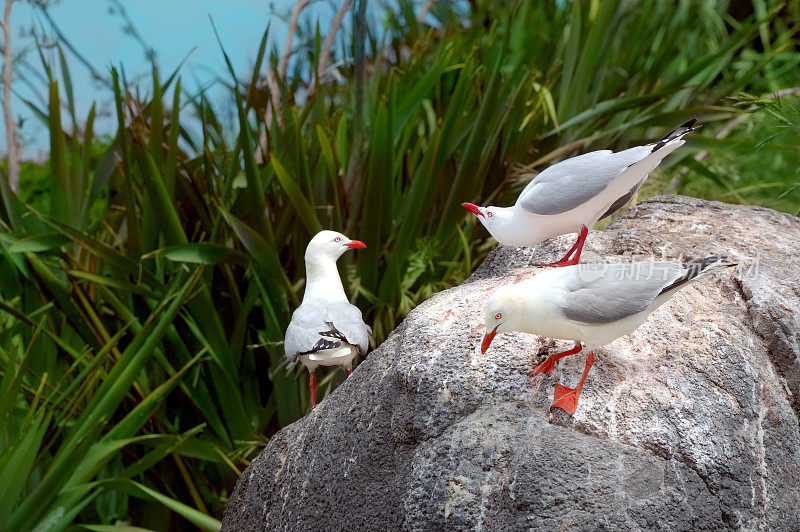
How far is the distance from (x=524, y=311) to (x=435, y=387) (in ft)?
1.32

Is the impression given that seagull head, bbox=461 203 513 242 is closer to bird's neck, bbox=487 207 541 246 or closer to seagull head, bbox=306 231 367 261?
bird's neck, bbox=487 207 541 246

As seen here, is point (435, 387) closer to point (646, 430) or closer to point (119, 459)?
point (646, 430)

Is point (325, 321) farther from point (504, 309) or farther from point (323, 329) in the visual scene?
point (504, 309)

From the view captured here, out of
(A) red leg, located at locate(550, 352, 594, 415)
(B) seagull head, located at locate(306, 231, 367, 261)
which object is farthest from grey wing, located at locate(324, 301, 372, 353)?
(A) red leg, located at locate(550, 352, 594, 415)

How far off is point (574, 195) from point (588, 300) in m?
0.47

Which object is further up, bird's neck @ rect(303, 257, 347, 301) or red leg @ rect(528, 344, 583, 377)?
bird's neck @ rect(303, 257, 347, 301)

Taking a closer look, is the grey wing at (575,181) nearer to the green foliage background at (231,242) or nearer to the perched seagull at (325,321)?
the perched seagull at (325,321)

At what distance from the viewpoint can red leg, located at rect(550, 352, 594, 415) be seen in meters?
2.23

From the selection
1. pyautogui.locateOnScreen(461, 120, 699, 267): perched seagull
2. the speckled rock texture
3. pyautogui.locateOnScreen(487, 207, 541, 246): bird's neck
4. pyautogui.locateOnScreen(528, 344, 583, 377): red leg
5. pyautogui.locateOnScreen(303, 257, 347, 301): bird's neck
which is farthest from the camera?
pyautogui.locateOnScreen(303, 257, 347, 301): bird's neck

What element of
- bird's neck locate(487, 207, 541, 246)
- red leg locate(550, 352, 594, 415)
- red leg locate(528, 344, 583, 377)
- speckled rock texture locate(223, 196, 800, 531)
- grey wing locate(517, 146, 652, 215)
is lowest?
speckled rock texture locate(223, 196, 800, 531)

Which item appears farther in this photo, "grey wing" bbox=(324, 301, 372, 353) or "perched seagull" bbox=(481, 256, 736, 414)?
"grey wing" bbox=(324, 301, 372, 353)

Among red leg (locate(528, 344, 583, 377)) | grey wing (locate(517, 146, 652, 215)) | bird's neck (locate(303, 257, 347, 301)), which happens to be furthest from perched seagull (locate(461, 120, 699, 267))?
bird's neck (locate(303, 257, 347, 301))

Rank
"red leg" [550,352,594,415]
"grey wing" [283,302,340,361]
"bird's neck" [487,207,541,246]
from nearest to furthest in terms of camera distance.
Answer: "red leg" [550,352,594,415], "bird's neck" [487,207,541,246], "grey wing" [283,302,340,361]

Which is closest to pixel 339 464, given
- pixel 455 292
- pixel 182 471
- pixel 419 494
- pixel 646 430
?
pixel 419 494
